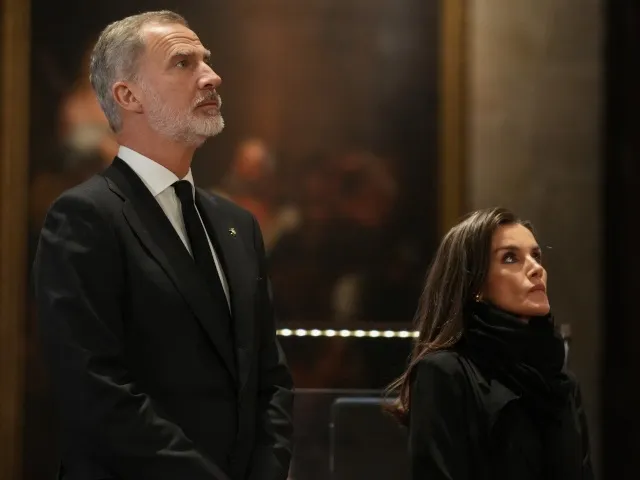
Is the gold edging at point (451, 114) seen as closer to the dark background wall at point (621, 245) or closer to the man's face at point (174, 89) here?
the dark background wall at point (621, 245)

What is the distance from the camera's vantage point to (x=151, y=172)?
2496 millimetres

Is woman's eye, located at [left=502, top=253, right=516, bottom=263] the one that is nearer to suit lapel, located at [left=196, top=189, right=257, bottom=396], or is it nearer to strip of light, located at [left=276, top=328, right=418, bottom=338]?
suit lapel, located at [left=196, top=189, right=257, bottom=396]

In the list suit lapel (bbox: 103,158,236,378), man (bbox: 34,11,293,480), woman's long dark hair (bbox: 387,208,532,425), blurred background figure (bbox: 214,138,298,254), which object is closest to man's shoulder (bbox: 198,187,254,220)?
man (bbox: 34,11,293,480)

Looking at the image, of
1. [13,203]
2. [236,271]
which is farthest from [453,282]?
[13,203]

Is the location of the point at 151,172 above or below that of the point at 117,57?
below

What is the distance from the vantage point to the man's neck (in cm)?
251

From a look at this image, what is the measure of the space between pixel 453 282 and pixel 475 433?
39cm

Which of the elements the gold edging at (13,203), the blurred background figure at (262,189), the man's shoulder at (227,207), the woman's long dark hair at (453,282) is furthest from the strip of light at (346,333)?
the man's shoulder at (227,207)

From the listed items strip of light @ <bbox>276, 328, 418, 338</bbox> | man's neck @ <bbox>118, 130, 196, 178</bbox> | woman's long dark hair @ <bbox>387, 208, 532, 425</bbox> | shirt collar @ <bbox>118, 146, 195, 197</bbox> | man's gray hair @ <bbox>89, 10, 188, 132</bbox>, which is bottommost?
strip of light @ <bbox>276, 328, 418, 338</bbox>

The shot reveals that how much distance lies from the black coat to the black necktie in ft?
1.79

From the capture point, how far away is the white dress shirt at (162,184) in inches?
98.0

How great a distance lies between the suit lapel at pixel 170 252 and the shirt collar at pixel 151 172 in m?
0.03

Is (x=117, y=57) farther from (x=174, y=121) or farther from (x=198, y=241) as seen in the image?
(x=198, y=241)

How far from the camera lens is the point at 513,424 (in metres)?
2.59
